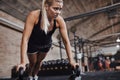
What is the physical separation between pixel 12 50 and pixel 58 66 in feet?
4.43

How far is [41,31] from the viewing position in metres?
1.43

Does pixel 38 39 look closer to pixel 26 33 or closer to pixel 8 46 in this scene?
pixel 26 33

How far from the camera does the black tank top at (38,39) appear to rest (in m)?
1.43

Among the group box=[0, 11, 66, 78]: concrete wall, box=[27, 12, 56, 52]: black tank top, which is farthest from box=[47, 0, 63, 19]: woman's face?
box=[0, 11, 66, 78]: concrete wall

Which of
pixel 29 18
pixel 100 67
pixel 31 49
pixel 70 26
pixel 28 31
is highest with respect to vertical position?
pixel 70 26

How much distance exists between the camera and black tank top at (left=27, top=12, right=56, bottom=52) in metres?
1.43

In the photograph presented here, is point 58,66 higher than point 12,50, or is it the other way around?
point 12,50

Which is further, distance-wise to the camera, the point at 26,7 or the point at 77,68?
the point at 26,7

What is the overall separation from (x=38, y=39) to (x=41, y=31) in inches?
4.4

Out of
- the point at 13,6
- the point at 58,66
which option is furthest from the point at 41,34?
the point at 58,66

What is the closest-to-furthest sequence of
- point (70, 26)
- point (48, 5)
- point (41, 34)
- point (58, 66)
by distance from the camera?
point (48, 5) → point (41, 34) → point (58, 66) → point (70, 26)

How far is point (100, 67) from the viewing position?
9.56 metres

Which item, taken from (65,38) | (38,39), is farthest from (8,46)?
(65,38)

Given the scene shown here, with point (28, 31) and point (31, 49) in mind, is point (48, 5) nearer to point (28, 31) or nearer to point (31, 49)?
point (28, 31)
